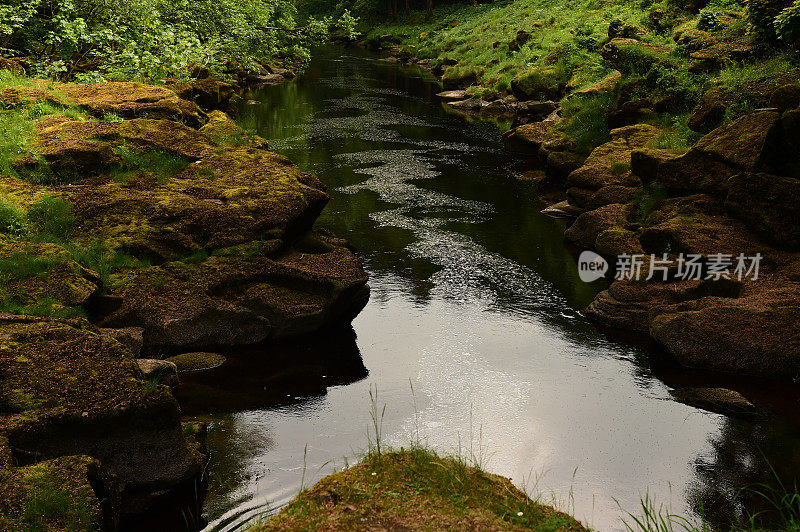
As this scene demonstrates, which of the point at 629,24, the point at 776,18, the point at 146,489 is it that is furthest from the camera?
the point at 629,24

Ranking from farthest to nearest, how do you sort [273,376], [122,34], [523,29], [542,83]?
[523,29]
[542,83]
[122,34]
[273,376]

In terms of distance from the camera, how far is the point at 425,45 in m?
60.2

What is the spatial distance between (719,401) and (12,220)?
1181cm

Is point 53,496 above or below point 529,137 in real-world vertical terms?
below

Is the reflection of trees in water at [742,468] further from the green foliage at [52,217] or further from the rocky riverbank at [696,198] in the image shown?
the green foliage at [52,217]

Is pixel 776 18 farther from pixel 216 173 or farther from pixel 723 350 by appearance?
pixel 216 173

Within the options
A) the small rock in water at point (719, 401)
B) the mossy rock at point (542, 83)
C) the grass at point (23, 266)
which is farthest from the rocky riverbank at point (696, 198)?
the grass at point (23, 266)

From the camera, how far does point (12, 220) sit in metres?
11.4

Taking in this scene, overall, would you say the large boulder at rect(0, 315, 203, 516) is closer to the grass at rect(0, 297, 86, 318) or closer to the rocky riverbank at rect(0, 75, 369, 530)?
the rocky riverbank at rect(0, 75, 369, 530)

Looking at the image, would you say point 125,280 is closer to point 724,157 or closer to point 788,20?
point 724,157

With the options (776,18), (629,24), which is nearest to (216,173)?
(776,18)

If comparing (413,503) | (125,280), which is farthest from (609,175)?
(413,503)

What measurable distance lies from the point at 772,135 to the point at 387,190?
36.3 ft

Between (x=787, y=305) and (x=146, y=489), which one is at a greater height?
(x=787, y=305)
